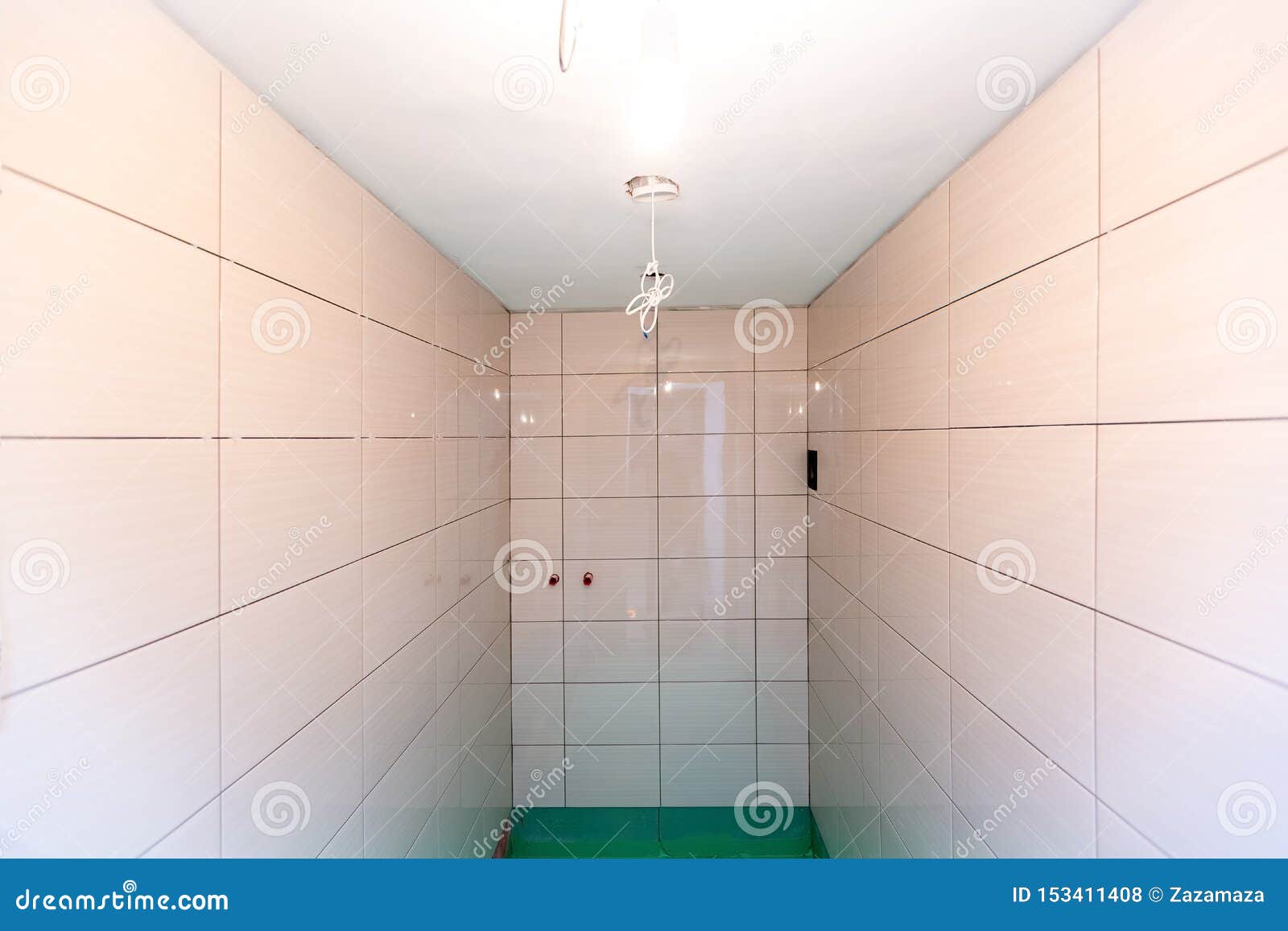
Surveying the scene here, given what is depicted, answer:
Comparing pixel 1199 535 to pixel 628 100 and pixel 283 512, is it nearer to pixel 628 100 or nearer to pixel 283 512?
pixel 628 100

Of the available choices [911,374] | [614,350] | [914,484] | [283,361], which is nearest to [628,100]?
[283,361]

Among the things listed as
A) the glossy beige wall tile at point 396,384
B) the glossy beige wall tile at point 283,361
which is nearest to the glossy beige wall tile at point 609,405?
the glossy beige wall tile at point 396,384

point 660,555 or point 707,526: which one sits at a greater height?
point 707,526

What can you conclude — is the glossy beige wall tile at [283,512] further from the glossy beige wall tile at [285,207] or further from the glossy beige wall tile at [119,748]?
the glossy beige wall tile at [285,207]

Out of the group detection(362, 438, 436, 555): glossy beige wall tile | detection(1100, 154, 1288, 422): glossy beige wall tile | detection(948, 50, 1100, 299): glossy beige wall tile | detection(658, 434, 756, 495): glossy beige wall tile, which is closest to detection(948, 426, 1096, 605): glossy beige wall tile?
detection(1100, 154, 1288, 422): glossy beige wall tile

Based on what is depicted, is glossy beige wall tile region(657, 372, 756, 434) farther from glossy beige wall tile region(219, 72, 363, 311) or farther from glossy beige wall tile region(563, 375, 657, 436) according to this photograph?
glossy beige wall tile region(219, 72, 363, 311)

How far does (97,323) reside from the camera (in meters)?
0.78

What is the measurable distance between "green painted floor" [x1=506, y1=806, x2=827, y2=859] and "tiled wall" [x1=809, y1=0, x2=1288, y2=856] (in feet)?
3.77

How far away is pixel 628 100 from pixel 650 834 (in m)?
2.70

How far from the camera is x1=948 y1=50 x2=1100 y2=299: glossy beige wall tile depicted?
97cm

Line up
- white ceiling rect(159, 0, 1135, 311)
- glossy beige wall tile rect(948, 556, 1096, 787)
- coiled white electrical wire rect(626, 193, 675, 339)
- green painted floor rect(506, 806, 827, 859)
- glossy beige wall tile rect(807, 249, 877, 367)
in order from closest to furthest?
white ceiling rect(159, 0, 1135, 311) → glossy beige wall tile rect(948, 556, 1096, 787) → coiled white electrical wire rect(626, 193, 675, 339) → glossy beige wall tile rect(807, 249, 877, 367) → green painted floor rect(506, 806, 827, 859)

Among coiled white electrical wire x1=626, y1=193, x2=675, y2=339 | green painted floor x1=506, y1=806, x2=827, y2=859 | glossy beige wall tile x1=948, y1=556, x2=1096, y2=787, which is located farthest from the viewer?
green painted floor x1=506, y1=806, x2=827, y2=859

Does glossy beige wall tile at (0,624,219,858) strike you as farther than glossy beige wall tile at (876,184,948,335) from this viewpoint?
No
